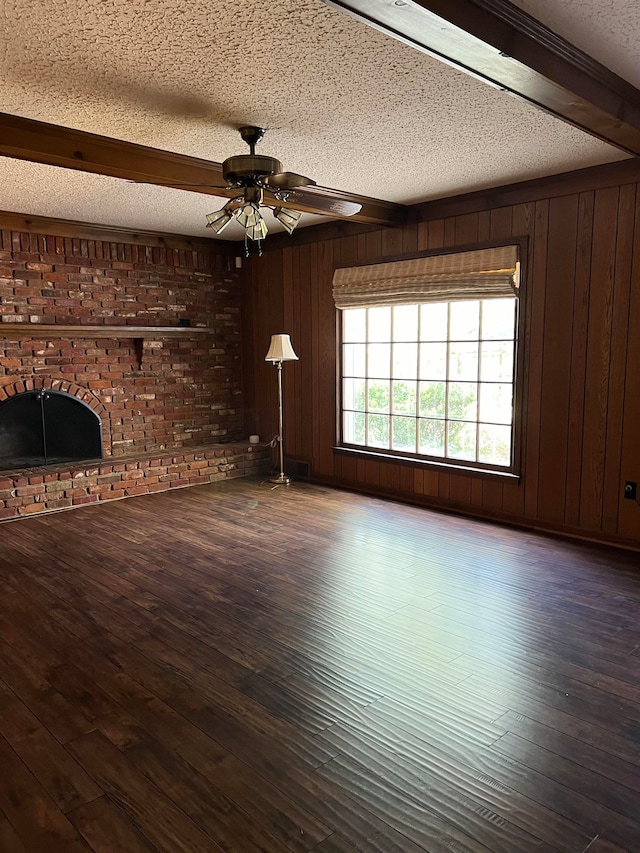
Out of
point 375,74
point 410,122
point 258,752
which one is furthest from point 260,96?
point 258,752

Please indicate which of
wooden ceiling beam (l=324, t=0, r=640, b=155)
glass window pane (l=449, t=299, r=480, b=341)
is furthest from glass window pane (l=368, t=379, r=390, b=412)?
wooden ceiling beam (l=324, t=0, r=640, b=155)

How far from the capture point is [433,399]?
16.7ft

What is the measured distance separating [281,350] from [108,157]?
2576 mm

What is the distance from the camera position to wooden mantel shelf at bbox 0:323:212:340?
199 inches

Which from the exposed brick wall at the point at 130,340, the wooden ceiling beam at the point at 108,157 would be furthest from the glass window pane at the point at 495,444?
the exposed brick wall at the point at 130,340

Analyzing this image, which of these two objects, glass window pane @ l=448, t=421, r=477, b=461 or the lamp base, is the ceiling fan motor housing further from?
the lamp base

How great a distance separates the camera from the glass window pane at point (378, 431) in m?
5.48

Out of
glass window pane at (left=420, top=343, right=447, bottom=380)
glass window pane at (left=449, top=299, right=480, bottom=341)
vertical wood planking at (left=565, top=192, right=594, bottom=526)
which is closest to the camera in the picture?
vertical wood planking at (left=565, top=192, right=594, bottom=526)

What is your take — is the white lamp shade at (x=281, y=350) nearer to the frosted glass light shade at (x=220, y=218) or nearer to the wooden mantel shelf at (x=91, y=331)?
the wooden mantel shelf at (x=91, y=331)

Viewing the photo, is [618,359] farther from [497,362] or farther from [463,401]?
[463,401]

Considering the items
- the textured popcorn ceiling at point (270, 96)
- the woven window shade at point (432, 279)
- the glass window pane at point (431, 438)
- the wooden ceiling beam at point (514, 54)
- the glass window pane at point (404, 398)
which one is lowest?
the glass window pane at point (431, 438)

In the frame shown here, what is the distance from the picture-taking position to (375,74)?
97.9 inches

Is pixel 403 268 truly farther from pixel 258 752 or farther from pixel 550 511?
pixel 258 752

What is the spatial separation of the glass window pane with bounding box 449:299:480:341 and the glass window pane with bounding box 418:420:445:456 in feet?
2.40
